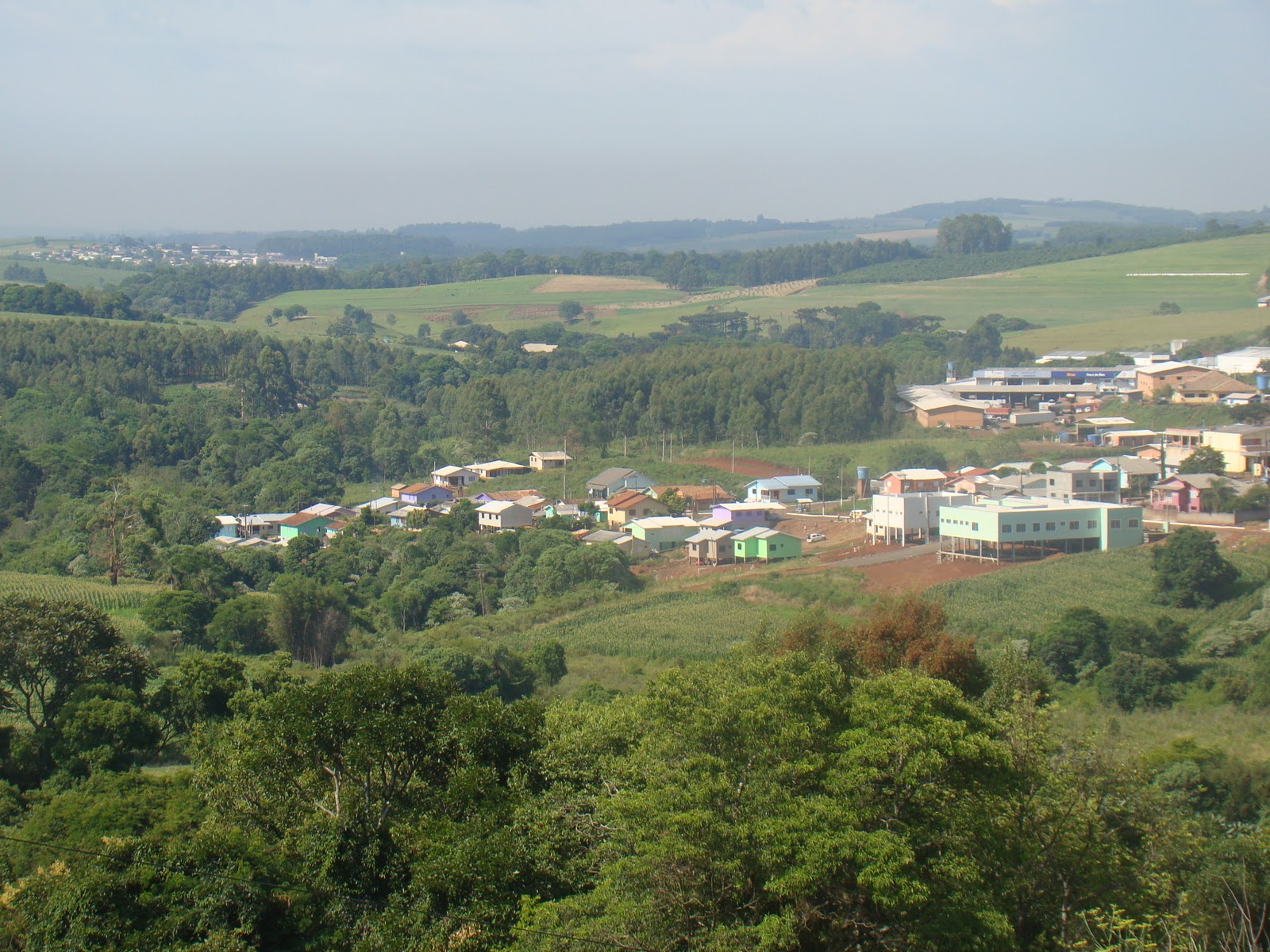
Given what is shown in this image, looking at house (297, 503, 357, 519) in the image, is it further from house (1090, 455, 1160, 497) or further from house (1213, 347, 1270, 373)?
house (1213, 347, 1270, 373)

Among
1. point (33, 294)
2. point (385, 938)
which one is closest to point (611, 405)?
point (33, 294)

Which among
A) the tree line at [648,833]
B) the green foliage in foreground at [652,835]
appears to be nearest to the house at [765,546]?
the tree line at [648,833]

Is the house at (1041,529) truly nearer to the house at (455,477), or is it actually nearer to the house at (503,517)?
the house at (503,517)

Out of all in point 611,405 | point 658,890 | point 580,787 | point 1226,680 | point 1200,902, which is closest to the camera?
point 658,890

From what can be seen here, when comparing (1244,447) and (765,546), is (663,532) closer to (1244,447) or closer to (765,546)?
(765,546)

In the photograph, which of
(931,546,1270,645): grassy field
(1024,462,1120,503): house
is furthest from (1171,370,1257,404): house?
(931,546,1270,645): grassy field

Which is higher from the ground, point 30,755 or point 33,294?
point 33,294

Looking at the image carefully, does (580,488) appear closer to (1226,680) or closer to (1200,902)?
(1226,680)

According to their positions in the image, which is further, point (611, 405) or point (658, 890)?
point (611, 405)
